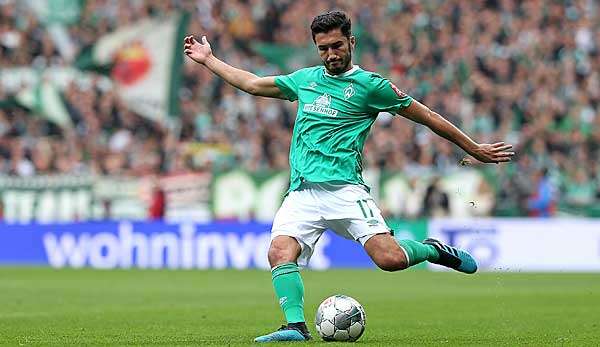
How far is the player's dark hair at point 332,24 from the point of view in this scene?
916cm

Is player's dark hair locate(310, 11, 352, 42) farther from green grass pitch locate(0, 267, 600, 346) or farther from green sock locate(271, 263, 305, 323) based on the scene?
green grass pitch locate(0, 267, 600, 346)

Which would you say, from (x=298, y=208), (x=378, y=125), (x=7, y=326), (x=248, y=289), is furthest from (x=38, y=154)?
(x=298, y=208)

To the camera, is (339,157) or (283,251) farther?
(339,157)

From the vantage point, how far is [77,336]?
33.1ft

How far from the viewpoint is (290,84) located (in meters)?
9.71

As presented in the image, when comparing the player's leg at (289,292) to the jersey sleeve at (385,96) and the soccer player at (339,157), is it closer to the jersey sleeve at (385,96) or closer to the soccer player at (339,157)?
the soccer player at (339,157)

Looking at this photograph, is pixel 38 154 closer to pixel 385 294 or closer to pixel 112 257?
pixel 112 257

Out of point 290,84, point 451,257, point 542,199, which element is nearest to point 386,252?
point 451,257

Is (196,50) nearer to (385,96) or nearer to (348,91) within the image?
(348,91)

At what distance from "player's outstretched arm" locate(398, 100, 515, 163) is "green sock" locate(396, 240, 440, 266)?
0.79 m

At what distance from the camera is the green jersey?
9477mm

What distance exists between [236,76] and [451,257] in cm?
211

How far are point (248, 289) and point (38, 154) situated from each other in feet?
30.1

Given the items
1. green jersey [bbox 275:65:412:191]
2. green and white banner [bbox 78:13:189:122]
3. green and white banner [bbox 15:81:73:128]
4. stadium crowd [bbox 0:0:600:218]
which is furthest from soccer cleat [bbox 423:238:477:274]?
green and white banner [bbox 15:81:73:128]
